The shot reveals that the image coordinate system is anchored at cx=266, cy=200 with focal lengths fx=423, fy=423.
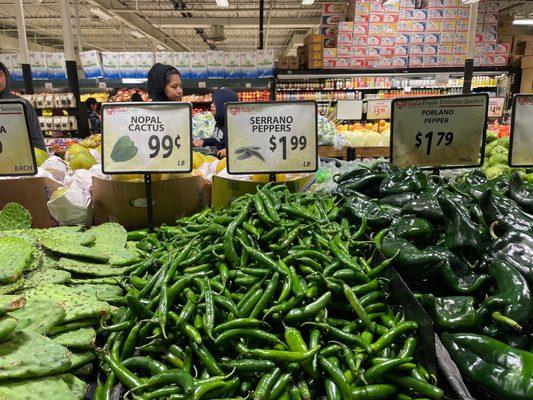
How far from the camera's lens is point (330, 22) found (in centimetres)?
938

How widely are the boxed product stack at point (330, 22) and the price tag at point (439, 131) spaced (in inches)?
293

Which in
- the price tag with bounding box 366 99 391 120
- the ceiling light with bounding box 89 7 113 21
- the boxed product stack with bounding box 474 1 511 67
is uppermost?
the ceiling light with bounding box 89 7 113 21

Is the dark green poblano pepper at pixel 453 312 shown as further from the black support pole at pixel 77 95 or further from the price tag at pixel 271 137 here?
the black support pole at pixel 77 95

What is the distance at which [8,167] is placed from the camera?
2.28 meters

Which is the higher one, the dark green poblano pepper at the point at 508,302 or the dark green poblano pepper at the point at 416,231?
the dark green poblano pepper at the point at 416,231

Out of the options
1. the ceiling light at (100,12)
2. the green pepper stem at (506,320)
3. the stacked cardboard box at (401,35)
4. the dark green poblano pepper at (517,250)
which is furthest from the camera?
the ceiling light at (100,12)

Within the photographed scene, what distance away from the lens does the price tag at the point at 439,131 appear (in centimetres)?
243

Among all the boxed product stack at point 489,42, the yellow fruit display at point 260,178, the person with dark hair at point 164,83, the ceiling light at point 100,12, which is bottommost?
the yellow fruit display at point 260,178

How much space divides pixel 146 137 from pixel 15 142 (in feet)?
2.33

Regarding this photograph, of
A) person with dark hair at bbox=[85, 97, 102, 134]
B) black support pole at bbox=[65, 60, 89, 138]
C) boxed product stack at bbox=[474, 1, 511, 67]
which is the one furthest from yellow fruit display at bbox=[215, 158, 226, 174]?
boxed product stack at bbox=[474, 1, 511, 67]

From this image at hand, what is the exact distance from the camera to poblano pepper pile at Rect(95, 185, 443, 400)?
1.17 m

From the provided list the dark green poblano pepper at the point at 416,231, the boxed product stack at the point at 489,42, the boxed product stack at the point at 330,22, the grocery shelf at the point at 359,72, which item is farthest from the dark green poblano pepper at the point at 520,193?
the boxed product stack at the point at 489,42

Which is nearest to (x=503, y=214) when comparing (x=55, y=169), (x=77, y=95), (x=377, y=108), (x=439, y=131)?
(x=439, y=131)

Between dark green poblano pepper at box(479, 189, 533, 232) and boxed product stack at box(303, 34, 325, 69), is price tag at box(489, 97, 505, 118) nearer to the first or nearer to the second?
boxed product stack at box(303, 34, 325, 69)
